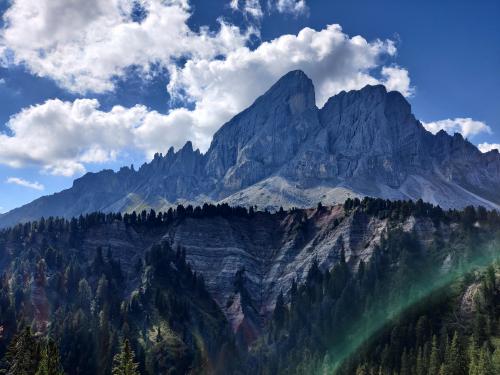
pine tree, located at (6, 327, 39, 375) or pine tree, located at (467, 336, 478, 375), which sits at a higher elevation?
pine tree, located at (6, 327, 39, 375)

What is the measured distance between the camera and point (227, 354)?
19450 centimetres

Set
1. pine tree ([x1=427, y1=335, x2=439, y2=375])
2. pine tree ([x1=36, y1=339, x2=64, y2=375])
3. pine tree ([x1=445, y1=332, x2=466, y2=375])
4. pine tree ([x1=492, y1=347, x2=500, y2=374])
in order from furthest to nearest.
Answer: pine tree ([x1=427, y1=335, x2=439, y2=375])
pine tree ([x1=445, y1=332, x2=466, y2=375])
pine tree ([x1=492, y1=347, x2=500, y2=374])
pine tree ([x1=36, y1=339, x2=64, y2=375])

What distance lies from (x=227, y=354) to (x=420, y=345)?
7183cm

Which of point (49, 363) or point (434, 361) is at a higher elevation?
point (49, 363)

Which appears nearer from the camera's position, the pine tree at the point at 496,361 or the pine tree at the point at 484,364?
the pine tree at the point at 484,364

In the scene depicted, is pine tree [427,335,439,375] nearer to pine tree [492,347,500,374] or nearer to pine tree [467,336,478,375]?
pine tree [467,336,478,375]

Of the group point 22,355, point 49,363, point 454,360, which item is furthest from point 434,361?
point 22,355

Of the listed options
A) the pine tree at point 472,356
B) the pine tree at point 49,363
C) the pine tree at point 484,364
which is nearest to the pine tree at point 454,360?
the pine tree at point 472,356

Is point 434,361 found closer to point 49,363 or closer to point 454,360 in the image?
point 454,360

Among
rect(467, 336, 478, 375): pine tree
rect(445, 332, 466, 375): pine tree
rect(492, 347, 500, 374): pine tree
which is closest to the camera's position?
rect(492, 347, 500, 374): pine tree

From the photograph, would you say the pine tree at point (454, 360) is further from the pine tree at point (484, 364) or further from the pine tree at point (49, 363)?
the pine tree at point (49, 363)

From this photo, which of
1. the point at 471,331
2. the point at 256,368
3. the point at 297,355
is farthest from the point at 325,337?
the point at 471,331

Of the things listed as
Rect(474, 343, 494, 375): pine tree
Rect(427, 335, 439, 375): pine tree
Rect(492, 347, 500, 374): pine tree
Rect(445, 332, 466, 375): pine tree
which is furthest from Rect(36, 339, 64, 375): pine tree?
Rect(492, 347, 500, 374): pine tree

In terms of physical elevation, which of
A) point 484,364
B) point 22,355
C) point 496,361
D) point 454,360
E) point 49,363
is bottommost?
point 454,360
